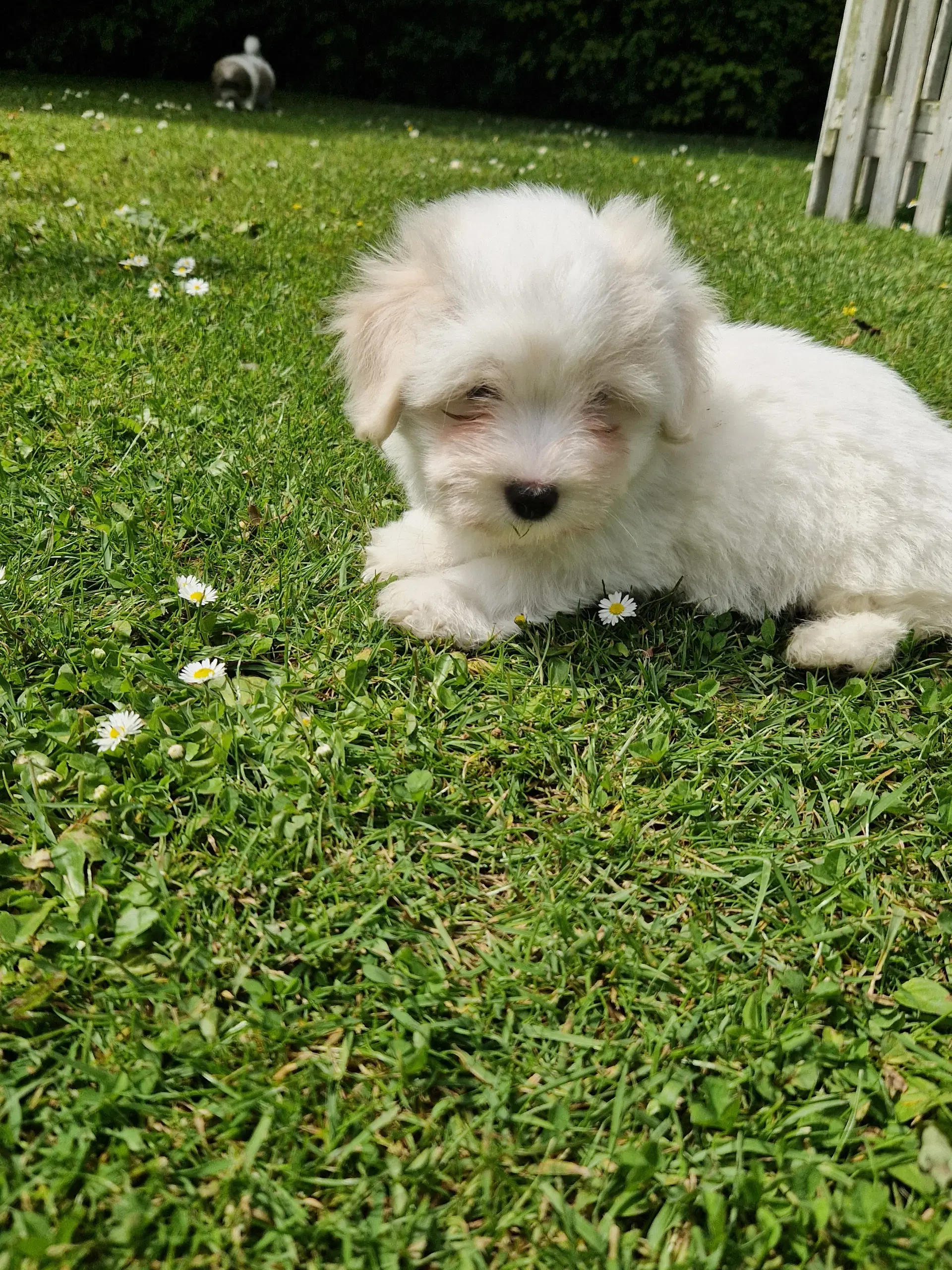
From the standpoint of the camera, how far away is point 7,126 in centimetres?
891

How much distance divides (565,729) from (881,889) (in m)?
0.81

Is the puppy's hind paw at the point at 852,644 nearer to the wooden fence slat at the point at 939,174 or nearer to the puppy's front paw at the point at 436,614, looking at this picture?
the puppy's front paw at the point at 436,614

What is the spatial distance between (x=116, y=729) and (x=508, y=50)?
1941 cm

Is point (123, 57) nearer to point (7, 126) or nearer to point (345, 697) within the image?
point (7, 126)

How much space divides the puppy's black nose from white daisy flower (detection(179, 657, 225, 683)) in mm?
873

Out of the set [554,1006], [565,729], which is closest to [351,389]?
[565,729]

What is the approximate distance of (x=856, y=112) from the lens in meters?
7.45

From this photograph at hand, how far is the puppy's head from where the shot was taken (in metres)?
2.19

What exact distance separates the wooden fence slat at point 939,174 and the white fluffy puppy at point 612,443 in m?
5.35

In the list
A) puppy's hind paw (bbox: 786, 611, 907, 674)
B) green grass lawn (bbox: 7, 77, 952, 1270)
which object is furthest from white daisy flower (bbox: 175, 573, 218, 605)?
puppy's hind paw (bbox: 786, 611, 907, 674)

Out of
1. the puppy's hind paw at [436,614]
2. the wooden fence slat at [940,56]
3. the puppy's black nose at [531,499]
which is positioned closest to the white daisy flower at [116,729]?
the puppy's hind paw at [436,614]

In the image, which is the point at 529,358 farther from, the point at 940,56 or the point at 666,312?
the point at 940,56

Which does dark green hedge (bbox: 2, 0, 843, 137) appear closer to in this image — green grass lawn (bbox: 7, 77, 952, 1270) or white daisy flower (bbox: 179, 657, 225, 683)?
green grass lawn (bbox: 7, 77, 952, 1270)

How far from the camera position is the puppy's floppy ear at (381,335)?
2.37 metres
